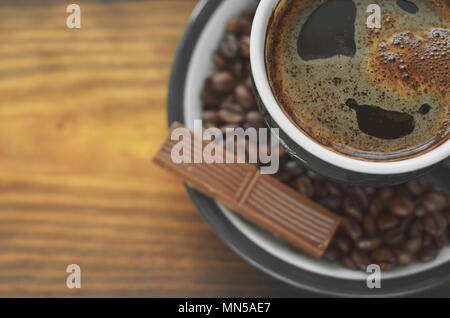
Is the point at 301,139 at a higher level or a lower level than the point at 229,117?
lower

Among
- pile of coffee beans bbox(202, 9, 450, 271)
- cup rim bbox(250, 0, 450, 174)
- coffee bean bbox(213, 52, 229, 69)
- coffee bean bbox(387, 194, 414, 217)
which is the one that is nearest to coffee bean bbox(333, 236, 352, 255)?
pile of coffee beans bbox(202, 9, 450, 271)

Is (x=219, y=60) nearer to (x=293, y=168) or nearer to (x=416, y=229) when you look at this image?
(x=293, y=168)

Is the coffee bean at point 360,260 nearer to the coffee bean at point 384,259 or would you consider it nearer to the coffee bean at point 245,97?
the coffee bean at point 384,259

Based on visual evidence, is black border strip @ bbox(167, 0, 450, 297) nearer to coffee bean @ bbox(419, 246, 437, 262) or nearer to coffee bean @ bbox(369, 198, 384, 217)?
coffee bean @ bbox(419, 246, 437, 262)

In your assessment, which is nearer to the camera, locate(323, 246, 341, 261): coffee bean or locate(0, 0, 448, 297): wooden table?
locate(323, 246, 341, 261): coffee bean

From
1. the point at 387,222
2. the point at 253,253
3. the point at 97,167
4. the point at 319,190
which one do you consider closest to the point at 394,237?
the point at 387,222
